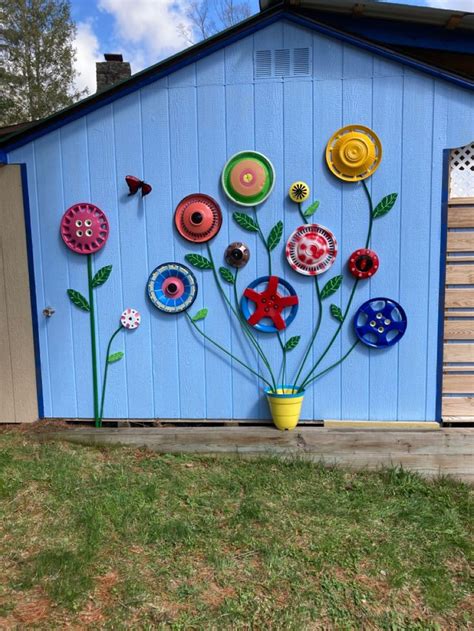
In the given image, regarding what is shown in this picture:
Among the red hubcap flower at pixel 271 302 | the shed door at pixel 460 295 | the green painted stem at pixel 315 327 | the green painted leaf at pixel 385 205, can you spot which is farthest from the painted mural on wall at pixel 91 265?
the shed door at pixel 460 295

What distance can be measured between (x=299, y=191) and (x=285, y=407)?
Result: 1.66 metres

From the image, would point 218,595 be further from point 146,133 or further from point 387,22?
point 387,22

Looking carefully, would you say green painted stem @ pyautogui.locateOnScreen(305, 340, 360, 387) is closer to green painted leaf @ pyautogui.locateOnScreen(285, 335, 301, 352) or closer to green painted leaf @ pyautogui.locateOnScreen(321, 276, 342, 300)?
green painted leaf @ pyautogui.locateOnScreen(285, 335, 301, 352)

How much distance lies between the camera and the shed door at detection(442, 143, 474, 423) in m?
3.57

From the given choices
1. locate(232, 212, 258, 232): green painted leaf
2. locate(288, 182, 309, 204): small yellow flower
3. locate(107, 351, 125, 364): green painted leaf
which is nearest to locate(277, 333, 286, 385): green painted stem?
locate(232, 212, 258, 232): green painted leaf

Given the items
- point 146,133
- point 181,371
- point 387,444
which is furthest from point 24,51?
A: point 387,444

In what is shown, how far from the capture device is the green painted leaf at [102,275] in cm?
382

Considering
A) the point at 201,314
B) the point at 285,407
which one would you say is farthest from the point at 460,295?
the point at 201,314

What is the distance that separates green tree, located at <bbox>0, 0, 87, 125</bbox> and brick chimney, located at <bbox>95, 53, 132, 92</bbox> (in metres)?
12.8

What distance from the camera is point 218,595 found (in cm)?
228

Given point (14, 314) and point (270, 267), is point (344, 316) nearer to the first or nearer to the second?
point (270, 267)

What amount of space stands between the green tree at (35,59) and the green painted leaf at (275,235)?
15.0m

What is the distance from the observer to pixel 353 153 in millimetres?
3490

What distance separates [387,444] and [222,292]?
5.66 feet
